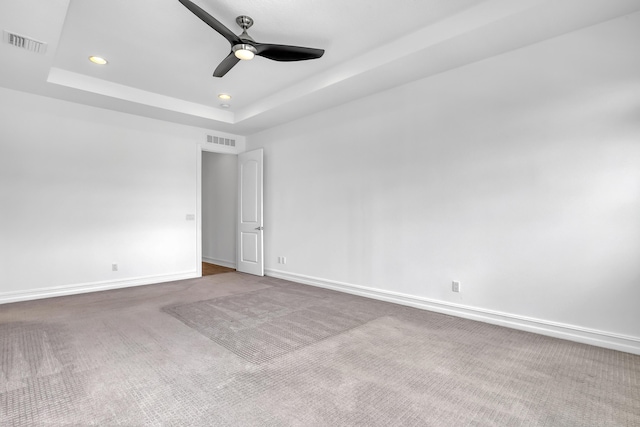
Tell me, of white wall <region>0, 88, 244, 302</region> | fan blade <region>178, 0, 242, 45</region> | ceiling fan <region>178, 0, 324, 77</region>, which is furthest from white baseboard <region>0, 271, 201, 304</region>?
fan blade <region>178, 0, 242, 45</region>

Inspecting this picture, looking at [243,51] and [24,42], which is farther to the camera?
[24,42]

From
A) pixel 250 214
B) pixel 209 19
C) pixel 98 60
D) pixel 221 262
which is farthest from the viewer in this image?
pixel 221 262

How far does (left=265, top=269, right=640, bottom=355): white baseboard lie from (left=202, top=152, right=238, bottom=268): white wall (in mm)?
3411

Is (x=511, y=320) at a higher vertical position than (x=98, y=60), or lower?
lower

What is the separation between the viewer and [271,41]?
3.38m

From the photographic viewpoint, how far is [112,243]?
16.3ft

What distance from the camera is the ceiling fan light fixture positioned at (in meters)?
2.79

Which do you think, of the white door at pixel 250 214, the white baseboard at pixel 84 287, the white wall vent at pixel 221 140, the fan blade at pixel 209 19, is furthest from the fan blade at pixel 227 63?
the white baseboard at pixel 84 287

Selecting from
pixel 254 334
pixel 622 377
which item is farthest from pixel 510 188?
pixel 254 334

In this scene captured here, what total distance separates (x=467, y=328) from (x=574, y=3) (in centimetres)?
296

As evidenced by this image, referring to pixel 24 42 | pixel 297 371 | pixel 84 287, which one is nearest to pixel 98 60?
pixel 24 42

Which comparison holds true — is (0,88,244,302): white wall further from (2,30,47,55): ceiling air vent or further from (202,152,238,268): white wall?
(2,30,47,55): ceiling air vent

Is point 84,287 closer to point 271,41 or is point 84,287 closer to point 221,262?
point 221,262

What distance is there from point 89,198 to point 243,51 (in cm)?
366
